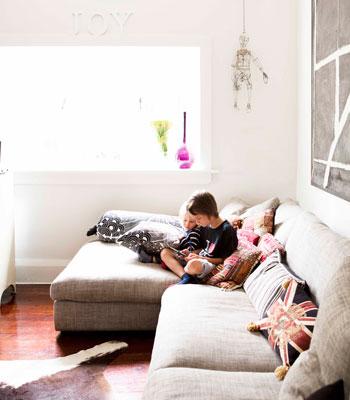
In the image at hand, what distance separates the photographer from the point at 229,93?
15.3 feet

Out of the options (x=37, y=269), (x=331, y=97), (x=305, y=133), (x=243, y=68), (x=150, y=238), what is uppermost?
(x=243, y=68)

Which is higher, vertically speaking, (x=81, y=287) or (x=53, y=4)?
(x=53, y=4)

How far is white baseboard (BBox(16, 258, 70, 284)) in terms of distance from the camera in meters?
4.86

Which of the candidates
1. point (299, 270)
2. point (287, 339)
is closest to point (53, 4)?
point (299, 270)

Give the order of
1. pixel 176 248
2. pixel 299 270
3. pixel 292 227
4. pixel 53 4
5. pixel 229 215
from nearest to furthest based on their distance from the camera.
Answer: pixel 299 270, pixel 292 227, pixel 176 248, pixel 229 215, pixel 53 4

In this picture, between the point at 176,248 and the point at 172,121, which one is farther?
the point at 172,121

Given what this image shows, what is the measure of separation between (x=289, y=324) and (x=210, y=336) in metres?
0.36

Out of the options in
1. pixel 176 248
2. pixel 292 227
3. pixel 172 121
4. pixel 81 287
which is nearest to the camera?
pixel 292 227

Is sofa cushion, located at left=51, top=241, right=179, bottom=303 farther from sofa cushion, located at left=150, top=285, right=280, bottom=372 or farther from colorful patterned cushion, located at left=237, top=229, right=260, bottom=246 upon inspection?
colorful patterned cushion, located at left=237, top=229, right=260, bottom=246

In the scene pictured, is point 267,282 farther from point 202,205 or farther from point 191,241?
point 191,241

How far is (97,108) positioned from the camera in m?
5.11

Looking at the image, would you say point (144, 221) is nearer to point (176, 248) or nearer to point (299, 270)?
point (176, 248)

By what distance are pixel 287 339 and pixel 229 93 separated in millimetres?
2689

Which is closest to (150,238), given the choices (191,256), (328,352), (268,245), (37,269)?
(191,256)
